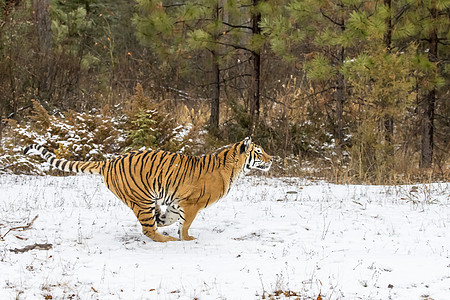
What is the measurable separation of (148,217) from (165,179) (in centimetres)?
47

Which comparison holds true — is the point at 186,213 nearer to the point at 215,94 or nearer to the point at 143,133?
the point at 143,133

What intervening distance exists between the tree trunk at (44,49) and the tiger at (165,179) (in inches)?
367

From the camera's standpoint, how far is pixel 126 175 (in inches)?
244

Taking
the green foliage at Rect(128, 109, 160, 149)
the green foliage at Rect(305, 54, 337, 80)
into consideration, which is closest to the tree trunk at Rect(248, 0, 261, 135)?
the green foliage at Rect(305, 54, 337, 80)

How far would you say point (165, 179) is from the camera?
20.7 feet

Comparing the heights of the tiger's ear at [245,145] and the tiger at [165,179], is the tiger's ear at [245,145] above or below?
above

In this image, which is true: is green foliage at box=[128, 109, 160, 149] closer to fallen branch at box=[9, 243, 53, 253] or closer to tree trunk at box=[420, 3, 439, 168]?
fallen branch at box=[9, 243, 53, 253]

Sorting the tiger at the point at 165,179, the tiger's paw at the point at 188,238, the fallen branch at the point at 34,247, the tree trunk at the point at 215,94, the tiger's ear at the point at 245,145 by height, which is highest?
the tree trunk at the point at 215,94

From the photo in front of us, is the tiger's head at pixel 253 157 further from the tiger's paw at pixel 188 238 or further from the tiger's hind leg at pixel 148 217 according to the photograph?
the tiger's hind leg at pixel 148 217

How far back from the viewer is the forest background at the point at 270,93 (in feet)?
38.6

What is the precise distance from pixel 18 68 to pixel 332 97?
865 centimetres

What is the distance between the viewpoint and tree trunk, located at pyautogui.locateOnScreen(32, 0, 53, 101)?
15.0 meters

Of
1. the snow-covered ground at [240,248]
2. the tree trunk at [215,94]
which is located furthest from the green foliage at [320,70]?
the snow-covered ground at [240,248]

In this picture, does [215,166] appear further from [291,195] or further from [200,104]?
[200,104]
